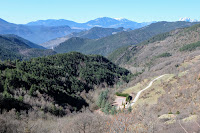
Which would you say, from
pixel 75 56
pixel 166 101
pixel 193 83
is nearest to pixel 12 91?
pixel 166 101

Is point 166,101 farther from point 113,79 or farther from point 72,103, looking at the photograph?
point 113,79

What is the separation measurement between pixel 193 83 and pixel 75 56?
109 metres

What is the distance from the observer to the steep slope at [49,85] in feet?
166

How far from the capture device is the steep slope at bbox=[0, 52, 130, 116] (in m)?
50.6

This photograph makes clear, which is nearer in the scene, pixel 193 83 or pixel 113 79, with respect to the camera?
pixel 193 83

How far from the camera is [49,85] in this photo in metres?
71.9

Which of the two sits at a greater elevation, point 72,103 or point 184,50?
point 184,50

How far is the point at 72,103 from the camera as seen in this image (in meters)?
66.9

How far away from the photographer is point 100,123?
27.5m

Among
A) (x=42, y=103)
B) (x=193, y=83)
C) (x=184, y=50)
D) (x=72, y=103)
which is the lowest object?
(x=72, y=103)

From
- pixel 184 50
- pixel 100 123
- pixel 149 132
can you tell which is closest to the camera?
pixel 149 132

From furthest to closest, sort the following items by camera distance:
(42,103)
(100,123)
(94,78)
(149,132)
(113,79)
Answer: (113,79)
(94,78)
(42,103)
(100,123)
(149,132)

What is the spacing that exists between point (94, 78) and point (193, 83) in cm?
7234

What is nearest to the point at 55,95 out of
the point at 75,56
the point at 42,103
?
the point at 42,103
